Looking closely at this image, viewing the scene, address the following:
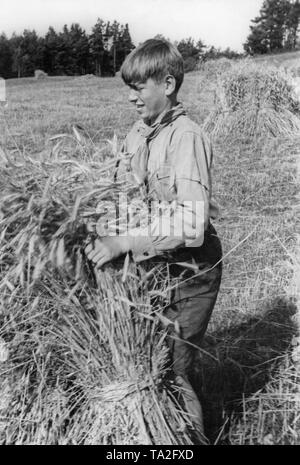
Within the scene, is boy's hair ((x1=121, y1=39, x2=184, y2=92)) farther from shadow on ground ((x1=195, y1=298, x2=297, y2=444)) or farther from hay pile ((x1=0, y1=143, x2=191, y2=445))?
shadow on ground ((x1=195, y1=298, x2=297, y2=444))

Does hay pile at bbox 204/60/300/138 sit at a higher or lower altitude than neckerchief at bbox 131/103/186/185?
lower

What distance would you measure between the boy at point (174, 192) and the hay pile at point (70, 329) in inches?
3.5

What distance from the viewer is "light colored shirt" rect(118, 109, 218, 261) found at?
5.92 feet

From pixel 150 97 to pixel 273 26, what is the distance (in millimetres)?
80086

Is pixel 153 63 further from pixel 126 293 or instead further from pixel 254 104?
pixel 254 104

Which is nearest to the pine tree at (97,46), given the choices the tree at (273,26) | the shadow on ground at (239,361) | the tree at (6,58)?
the tree at (6,58)

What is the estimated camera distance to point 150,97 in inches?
81.0

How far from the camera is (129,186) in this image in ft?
6.09

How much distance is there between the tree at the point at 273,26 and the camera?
2872 inches

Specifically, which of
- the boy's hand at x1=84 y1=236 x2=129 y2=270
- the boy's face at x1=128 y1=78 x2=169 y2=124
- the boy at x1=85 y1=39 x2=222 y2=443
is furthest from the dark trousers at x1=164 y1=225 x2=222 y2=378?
the boy's face at x1=128 y1=78 x2=169 y2=124

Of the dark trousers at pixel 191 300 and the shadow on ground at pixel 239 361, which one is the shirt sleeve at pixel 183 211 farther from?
the shadow on ground at pixel 239 361

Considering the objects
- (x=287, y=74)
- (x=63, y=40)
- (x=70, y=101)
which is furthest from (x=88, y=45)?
(x=287, y=74)

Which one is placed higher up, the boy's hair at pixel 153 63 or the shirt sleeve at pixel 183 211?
the boy's hair at pixel 153 63

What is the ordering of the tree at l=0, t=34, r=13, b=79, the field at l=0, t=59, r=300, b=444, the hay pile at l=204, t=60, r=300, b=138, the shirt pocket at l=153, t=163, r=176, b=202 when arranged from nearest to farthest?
the shirt pocket at l=153, t=163, r=176, b=202, the field at l=0, t=59, r=300, b=444, the hay pile at l=204, t=60, r=300, b=138, the tree at l=0, t=34, r=13, b=79
